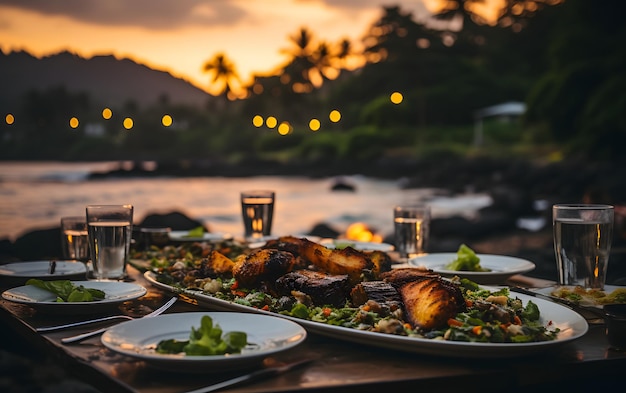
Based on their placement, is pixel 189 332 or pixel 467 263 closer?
pixel 189 332

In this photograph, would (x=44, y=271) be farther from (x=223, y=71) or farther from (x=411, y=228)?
(x=223, y=71)

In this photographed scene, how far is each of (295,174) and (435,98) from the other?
15141 mm

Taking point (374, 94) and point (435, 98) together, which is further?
point (374, 94)

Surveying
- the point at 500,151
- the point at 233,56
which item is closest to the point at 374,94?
the point at 500,151

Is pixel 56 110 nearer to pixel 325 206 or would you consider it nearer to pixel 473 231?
pixel 325 206

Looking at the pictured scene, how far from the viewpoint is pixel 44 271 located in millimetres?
3234

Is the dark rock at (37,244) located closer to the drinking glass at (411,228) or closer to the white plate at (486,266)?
the drinking glass at (411,228)

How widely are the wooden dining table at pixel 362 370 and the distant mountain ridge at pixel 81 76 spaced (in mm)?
11843

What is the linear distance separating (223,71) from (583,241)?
286 feet

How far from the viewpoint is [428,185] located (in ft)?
162

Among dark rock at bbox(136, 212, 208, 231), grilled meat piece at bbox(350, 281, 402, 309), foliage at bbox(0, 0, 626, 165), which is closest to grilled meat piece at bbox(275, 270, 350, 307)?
grilled meat piece at bbox(350, 281, 402, 309)

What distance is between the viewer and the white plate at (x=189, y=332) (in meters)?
1.57

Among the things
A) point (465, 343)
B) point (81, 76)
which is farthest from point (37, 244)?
point (81, 76)

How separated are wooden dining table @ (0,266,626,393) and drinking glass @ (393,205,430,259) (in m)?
1.44
